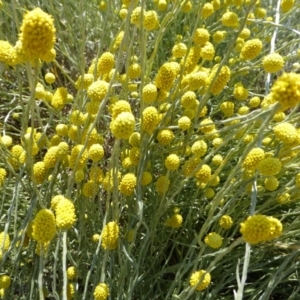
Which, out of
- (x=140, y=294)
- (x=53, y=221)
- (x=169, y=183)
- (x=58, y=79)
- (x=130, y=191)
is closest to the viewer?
(x=53, y=221)

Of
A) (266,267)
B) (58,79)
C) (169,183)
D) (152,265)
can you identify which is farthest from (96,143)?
(58,79)

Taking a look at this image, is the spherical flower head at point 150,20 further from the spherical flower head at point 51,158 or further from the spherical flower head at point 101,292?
the spherical flower head at point 101,292

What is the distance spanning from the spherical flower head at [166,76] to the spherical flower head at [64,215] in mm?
360

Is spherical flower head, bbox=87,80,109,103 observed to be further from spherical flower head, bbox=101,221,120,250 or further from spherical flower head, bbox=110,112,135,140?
spherical flower head, bbox=101,221,120,250

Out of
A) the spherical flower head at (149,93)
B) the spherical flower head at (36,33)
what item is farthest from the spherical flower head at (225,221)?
the spherical flower head at (36,33)

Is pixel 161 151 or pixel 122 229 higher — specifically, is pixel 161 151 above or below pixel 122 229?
above

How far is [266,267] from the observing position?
1318 mm

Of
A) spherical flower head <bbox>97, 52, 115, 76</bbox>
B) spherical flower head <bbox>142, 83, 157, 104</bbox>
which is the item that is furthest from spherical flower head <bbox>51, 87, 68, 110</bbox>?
spherical flower head <bbox>142, 83, 157, 104</bbox>

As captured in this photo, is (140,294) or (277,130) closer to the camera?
(277,130)

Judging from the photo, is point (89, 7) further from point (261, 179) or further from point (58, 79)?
point (261, 179)

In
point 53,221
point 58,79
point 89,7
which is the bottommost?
point 53,221

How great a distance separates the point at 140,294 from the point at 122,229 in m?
0.20

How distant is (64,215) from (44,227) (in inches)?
2.2

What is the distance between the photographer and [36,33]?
26.6 inches
